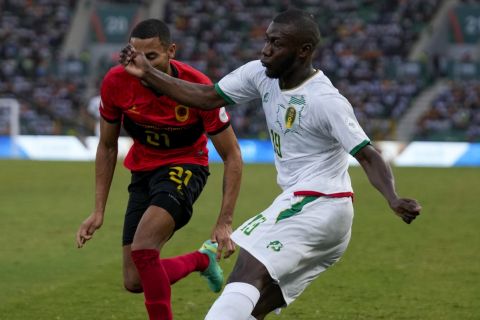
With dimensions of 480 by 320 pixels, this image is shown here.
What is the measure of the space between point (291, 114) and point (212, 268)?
2.84 metres

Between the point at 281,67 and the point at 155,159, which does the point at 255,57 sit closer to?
the point at 155,159

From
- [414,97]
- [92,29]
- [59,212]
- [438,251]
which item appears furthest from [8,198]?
[92,29]

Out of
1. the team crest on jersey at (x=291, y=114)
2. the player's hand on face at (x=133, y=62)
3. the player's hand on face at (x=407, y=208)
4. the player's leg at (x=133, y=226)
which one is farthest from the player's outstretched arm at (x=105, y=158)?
the player's hand on face at (x=407, y=208)

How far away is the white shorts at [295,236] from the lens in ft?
16.8

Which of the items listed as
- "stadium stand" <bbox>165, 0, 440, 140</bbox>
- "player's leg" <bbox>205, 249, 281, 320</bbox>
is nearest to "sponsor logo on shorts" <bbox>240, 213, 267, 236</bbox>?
"player's leg" <bbox>205, 249, 281, 320</bbox>

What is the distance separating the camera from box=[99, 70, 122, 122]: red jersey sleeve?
6859mm

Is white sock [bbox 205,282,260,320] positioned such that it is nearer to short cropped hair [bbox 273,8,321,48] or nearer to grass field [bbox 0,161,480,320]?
short cropped hair [bbox 273,8,321,48]

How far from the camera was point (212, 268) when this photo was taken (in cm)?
791

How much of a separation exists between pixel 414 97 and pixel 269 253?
31718mm

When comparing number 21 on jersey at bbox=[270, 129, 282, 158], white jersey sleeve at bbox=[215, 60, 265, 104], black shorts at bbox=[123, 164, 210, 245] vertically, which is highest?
white jersey sleeve at bbox=[215, 60, 265, 104]

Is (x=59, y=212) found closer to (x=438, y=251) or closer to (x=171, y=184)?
(x=438, y=251)

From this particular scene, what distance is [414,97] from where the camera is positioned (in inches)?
1419

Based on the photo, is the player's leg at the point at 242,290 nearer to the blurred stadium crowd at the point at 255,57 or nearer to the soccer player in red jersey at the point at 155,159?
the soccer player in red jersey at the point at 155,159

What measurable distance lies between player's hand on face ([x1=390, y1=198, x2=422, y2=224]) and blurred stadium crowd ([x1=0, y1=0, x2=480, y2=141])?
26697 mm
